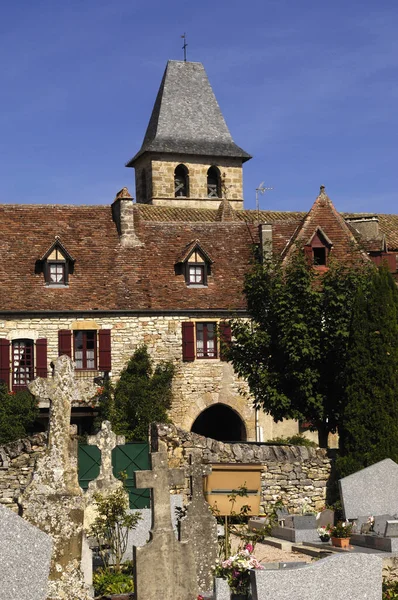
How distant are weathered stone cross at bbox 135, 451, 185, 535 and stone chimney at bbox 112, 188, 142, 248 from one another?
22688 millimetres

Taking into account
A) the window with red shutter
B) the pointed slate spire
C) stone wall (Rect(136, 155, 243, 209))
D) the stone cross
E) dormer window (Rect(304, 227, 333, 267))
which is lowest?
the stone cross

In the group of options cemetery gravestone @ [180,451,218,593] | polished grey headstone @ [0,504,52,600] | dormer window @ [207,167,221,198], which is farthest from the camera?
dormer window @ [207,167,221,198]

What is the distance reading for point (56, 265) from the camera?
3200 centimetres

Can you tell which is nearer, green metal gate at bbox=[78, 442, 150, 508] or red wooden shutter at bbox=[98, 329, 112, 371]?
green metal gate at bbox=[78, 442, 150, 508]

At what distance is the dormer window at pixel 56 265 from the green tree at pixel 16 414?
392 centimetres

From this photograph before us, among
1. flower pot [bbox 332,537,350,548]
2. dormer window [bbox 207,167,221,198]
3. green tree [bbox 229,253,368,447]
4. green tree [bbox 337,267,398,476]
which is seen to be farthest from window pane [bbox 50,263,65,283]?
dormer window [bbox 207,167,221,198]

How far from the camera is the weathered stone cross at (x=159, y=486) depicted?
1066 centimetres

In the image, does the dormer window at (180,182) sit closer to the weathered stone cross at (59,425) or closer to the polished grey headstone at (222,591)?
the weathered stone cross at (59,425)

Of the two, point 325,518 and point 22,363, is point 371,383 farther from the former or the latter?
point 22,363

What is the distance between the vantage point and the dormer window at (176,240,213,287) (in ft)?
108

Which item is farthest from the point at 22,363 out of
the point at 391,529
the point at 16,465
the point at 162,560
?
the point at 162,560

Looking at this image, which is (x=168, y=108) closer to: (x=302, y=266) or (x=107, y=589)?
(x=302, y=266)

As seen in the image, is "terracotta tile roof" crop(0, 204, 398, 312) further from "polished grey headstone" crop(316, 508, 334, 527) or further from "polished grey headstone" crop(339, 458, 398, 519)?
"polished grey headstone" crop(339, 458, 398, 519)

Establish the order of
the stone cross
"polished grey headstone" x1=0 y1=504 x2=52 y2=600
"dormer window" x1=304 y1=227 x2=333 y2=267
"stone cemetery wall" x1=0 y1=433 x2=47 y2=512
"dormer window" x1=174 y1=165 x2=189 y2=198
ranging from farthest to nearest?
1. "dormer window" x1=174 y1=165 x2=189 y2=198
2. "dormer window" x1=304 y1=227 x2=333 y2=267
3. "stone cemetery wall" x1=0 y1=433 x2=47 y2=512
4. the stone cross
5. "polished grey headstone" x1=0 y1=504 x2=52 y2=600
